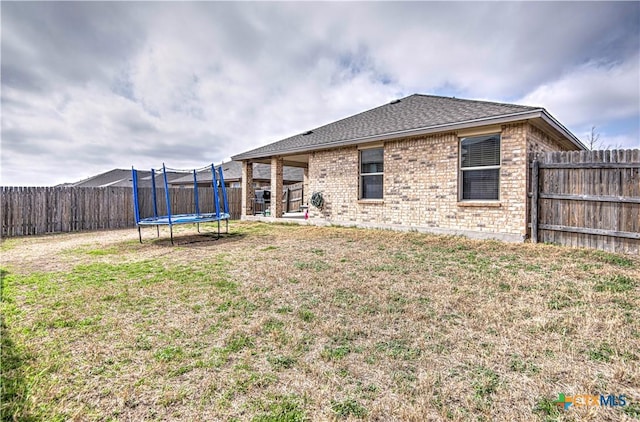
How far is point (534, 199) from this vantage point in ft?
22.0

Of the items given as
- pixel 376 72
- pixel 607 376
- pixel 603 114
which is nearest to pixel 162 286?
pixel 607 376

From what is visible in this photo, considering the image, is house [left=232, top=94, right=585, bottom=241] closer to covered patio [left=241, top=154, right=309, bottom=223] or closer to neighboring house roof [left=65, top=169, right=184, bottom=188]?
covered patio [left=241, top=154, right=309, bottom=223]

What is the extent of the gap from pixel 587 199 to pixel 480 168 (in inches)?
87.5

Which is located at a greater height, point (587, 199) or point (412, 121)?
point (412, 121)

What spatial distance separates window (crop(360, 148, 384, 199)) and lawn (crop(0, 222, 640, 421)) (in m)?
4.86

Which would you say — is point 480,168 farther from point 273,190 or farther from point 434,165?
point 273,190

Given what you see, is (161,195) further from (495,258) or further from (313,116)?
(495,258)

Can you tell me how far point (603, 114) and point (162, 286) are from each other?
34897 mm

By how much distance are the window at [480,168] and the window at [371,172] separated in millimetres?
2567

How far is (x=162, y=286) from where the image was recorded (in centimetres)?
414

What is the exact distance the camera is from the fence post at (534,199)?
6688 millimetres

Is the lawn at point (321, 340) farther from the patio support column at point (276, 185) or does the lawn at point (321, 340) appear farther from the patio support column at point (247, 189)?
the patio support column at point (247, 189)

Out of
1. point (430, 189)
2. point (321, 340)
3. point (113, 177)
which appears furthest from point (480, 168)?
point (113, 177)

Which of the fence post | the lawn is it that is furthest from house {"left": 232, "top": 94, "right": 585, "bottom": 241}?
the lawn
